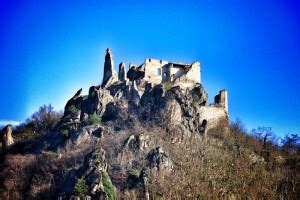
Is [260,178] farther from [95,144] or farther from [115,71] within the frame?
[115,71]

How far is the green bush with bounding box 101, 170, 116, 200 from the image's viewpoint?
46825mm

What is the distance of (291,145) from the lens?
7350 centimetres

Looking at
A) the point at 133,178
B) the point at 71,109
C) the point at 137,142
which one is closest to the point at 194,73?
the point at 71,109

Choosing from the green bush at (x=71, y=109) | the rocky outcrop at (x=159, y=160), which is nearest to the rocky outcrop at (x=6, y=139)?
the green bush at (x=71, y=109)

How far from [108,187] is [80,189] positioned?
2253mm

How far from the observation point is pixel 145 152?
54.5 meters

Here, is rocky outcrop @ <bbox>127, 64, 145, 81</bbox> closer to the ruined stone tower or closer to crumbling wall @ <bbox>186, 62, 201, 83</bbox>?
the ruined stone tower

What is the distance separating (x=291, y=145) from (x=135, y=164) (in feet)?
91.7

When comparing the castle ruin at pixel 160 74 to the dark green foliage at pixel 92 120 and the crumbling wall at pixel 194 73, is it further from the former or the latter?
the dark green foliage at pixel 92 120

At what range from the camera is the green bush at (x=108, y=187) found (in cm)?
4683

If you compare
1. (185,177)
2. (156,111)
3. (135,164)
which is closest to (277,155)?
(156,111)

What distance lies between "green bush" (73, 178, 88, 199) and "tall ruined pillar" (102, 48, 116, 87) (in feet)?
76.8

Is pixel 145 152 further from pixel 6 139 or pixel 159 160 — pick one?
pixel 6 139

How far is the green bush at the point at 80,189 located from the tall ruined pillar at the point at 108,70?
2340cm
